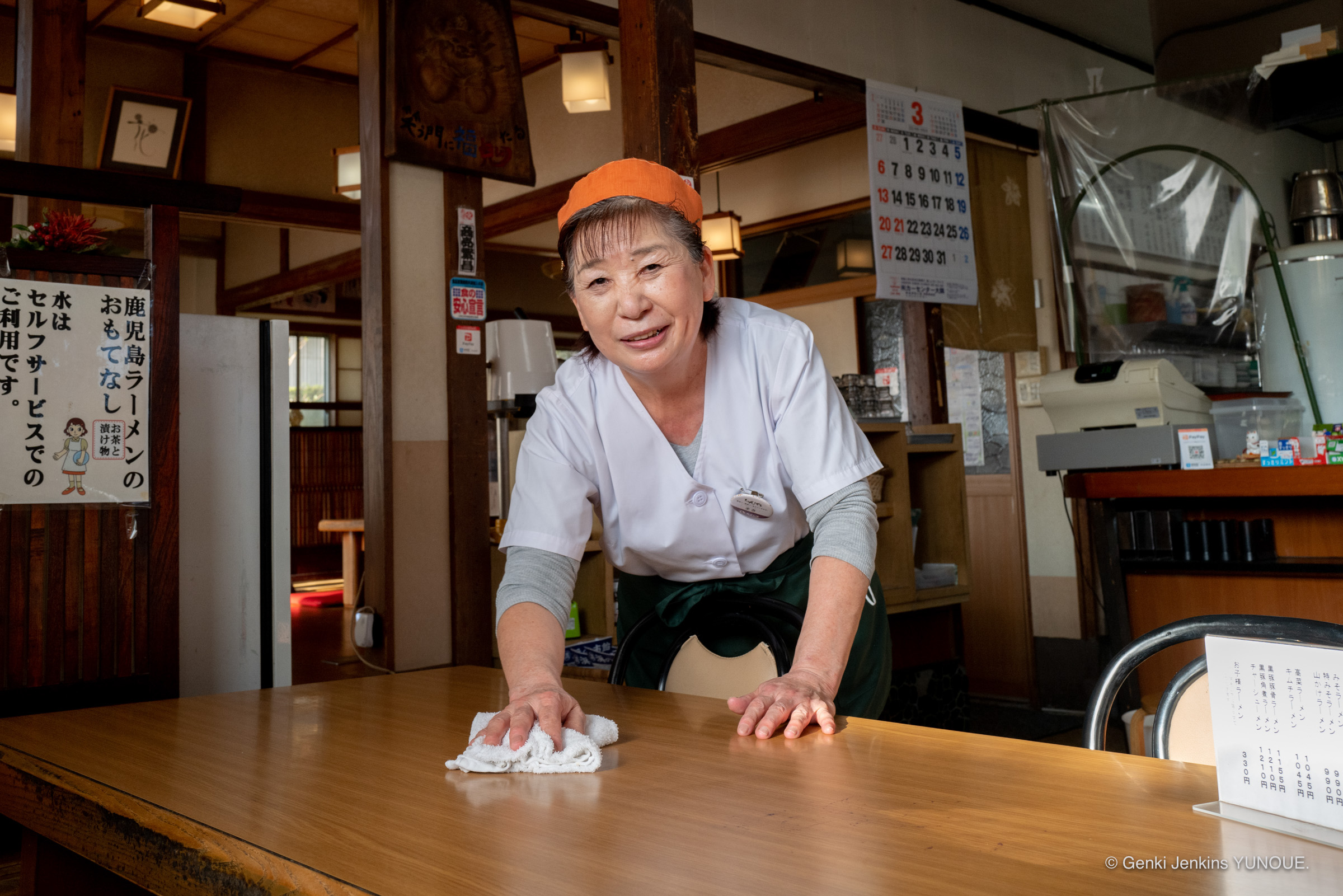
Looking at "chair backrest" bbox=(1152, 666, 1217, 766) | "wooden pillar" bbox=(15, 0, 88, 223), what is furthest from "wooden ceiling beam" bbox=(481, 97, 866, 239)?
"chair backrest" bbox=(1152, 666, 1217, 766)

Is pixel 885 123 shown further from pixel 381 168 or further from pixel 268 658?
pixel 268 658

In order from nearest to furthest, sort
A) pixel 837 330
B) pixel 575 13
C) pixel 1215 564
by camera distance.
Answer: pixel 1215 564 < pixel 575 13 < pixel 837 330

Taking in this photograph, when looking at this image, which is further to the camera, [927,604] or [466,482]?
[927,604]

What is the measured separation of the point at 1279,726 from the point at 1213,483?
2.27 metres

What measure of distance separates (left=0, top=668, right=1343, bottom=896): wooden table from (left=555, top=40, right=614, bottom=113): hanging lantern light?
12.8ft

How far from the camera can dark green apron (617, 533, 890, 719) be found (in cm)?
160

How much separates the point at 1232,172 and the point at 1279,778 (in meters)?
4.08

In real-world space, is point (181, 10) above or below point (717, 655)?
above

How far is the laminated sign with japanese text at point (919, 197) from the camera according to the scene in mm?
4242

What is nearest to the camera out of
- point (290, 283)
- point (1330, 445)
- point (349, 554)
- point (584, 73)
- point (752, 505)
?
point (752, 505)

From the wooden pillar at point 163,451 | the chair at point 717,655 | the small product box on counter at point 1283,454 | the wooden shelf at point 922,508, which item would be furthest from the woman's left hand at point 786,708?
the wooden shelf at point 922,508

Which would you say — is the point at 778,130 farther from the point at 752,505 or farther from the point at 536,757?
the point at 536,757

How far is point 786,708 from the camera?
1109 mm

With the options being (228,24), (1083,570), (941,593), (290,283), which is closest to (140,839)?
(941,593)
